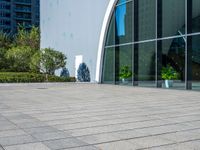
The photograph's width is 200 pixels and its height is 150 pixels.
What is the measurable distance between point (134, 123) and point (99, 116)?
1.33 metres

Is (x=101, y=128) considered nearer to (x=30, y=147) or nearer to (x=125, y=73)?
(x=30, y=147)

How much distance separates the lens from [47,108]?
405 inches

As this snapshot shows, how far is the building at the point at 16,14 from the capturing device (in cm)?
11025

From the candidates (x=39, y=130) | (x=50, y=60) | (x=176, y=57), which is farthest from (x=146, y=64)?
(x=39, y=130)

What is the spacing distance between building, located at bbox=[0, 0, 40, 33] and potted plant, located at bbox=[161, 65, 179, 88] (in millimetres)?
95673

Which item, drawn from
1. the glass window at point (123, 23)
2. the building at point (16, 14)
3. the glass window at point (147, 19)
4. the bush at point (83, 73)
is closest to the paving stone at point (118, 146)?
the glass window at point (147, 19)

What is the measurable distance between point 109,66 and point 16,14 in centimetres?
9619

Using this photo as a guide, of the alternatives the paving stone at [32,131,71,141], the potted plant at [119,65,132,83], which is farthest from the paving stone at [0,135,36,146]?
the potted plant at [119,65,132,83]

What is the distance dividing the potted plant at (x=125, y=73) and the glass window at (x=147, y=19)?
90.9 inches

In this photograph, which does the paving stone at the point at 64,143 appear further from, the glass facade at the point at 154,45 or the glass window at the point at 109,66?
the glass window at the point at 109,66

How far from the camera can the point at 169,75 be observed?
17.7 metres

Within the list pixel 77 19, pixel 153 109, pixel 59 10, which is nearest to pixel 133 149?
pixel 153 109

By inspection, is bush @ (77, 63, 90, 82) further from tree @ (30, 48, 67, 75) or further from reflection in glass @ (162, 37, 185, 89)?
reflection in glass @ (162, 37, 185, 89)

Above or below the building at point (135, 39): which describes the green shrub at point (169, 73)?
below
